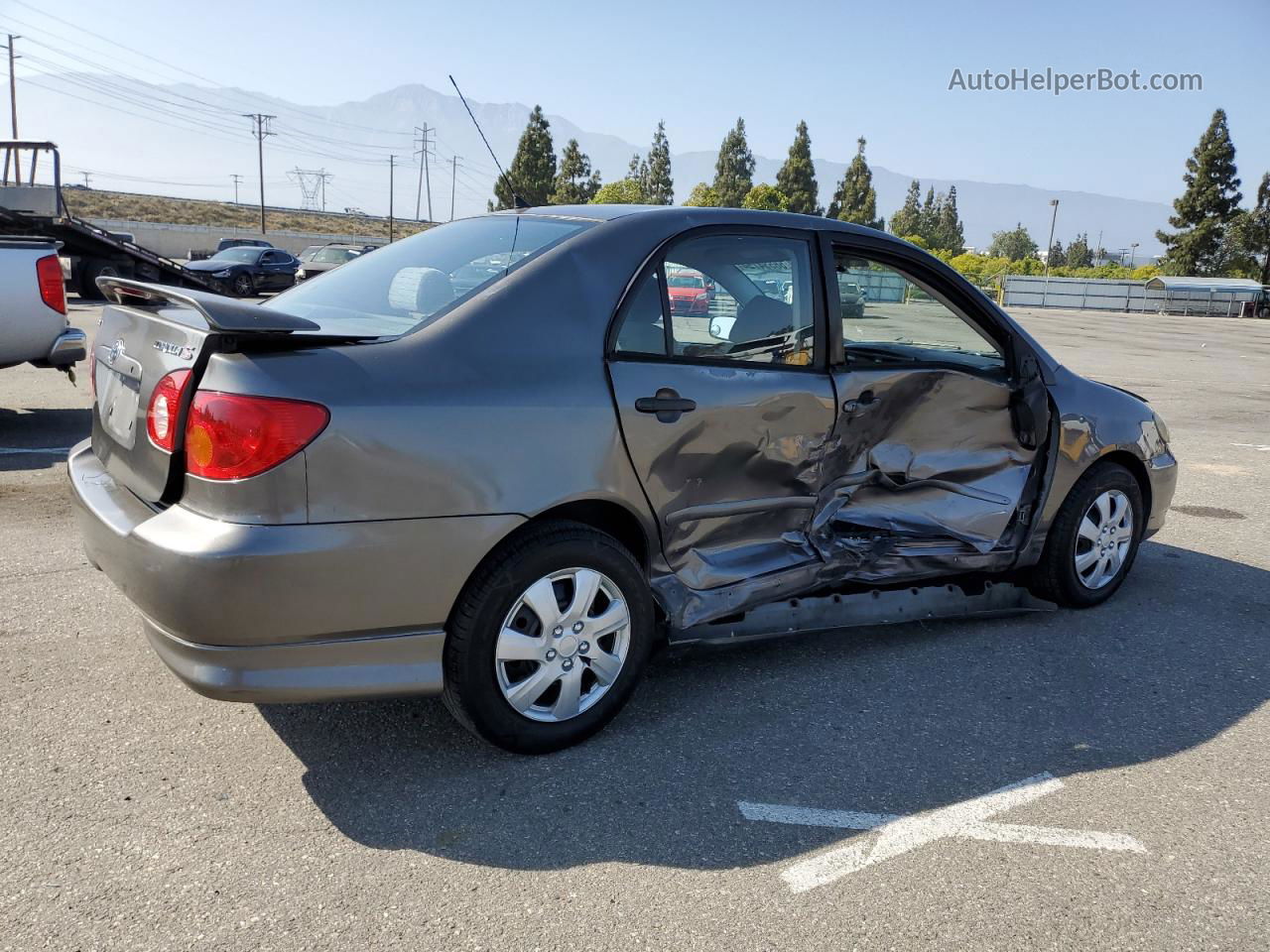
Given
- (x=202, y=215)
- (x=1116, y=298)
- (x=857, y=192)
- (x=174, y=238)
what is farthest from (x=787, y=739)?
(x=202, y=215)

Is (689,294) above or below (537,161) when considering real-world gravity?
below

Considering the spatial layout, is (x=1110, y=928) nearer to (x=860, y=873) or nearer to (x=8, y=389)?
(x=860, y=873)

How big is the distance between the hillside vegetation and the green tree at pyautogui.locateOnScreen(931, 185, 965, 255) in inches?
2049

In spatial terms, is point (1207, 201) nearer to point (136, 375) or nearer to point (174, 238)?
point (174, 238)

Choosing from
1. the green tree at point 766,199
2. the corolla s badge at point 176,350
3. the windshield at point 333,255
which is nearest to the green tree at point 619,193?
the green tree at point 766,199

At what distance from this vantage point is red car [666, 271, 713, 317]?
332 centimetres

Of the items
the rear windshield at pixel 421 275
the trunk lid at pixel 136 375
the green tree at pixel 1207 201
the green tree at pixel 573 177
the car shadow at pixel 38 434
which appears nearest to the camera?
the trunk lid at pixel 136 375

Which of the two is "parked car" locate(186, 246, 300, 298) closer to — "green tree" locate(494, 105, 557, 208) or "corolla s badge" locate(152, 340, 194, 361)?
"corolla s badge" locate(152, 340, 194, 361)

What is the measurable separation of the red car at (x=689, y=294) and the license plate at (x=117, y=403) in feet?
5.46

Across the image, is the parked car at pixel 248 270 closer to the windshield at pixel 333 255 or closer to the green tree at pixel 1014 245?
the windshield at pixel 333 255

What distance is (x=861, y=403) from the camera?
3742mm

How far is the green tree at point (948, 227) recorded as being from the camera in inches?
3898

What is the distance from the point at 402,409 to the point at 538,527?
55 cm

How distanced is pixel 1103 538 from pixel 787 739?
2.16 m
